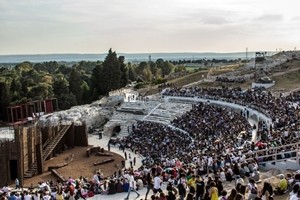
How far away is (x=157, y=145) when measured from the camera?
4409 cm

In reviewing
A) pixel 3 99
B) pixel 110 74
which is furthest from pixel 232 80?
pixel 3 99

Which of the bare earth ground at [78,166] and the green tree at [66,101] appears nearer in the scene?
the bare earth ground at [78,166]

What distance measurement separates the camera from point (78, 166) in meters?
43.4

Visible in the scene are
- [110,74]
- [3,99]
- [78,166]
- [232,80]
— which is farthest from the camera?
[110,74]

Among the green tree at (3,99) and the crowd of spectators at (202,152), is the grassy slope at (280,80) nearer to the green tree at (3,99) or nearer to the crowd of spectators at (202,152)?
the crowd of spectators at (202,152)

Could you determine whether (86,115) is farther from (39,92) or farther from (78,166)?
(39,92)

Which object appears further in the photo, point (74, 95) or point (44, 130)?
point (74, 95)

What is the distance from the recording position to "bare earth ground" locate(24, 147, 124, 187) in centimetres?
3972

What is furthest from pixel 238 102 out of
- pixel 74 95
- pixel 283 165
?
pixel 74 95

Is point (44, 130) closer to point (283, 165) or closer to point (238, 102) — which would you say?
point (238, 102)

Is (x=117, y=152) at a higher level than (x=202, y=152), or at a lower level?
lower

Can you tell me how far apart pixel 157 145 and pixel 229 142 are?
513 inches

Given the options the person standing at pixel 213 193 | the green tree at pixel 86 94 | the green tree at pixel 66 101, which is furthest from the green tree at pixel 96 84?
the person standing at pixel 213 193

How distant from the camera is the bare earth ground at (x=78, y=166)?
3972 centimetres
